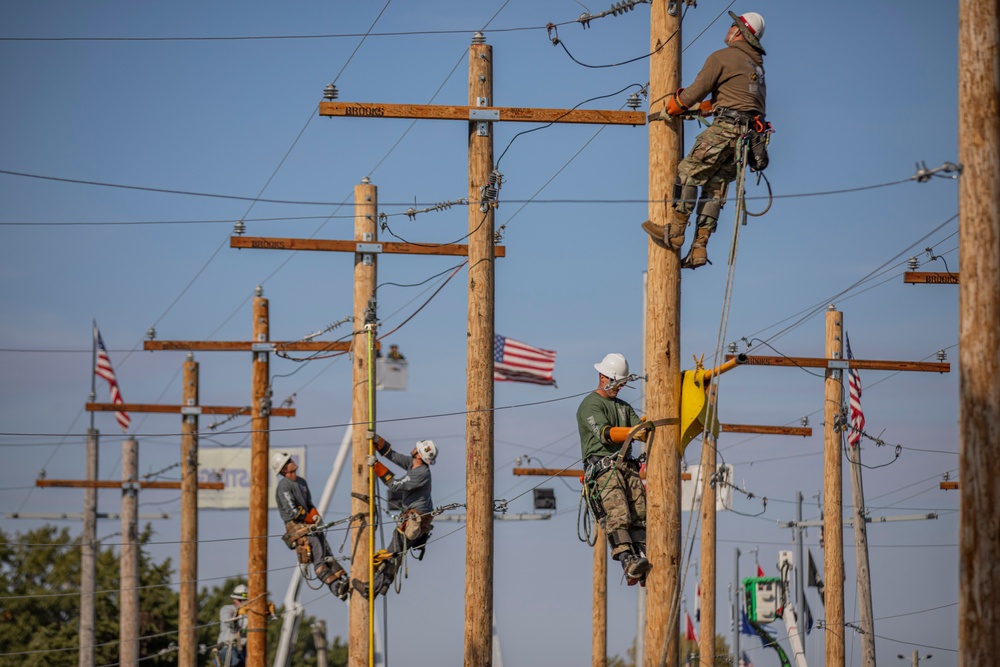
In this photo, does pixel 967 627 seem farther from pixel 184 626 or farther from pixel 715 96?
pixel 184 626

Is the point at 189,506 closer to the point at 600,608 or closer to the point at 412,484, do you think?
the point at 600,608

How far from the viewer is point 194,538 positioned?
2762 cm

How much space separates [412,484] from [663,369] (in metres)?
7.15

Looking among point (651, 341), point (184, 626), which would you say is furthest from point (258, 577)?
point (651, 341)

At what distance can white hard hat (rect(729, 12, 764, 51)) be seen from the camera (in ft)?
37.6

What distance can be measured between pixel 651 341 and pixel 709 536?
16.4m

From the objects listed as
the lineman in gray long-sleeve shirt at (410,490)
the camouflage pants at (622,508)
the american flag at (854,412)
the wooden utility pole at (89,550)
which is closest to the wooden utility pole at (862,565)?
the american flag at (854,412)

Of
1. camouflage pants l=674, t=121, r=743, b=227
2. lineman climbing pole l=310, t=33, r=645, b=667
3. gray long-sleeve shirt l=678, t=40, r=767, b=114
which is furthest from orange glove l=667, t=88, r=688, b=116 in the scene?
lineman climbing pole l=310, t=33, r=645, b=667

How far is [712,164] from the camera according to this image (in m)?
11.4

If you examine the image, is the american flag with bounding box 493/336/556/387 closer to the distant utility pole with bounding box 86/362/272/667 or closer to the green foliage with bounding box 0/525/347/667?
the distant utility pole with bounding box 86/362/272/667

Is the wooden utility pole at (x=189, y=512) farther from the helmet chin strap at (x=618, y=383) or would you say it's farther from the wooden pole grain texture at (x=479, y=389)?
the helmet chin strap at (x=618, y=383)

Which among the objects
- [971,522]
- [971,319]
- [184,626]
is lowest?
[184,626]

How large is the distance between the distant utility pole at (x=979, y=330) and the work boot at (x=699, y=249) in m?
2.33

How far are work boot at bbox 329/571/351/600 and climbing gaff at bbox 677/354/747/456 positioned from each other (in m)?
8.82
